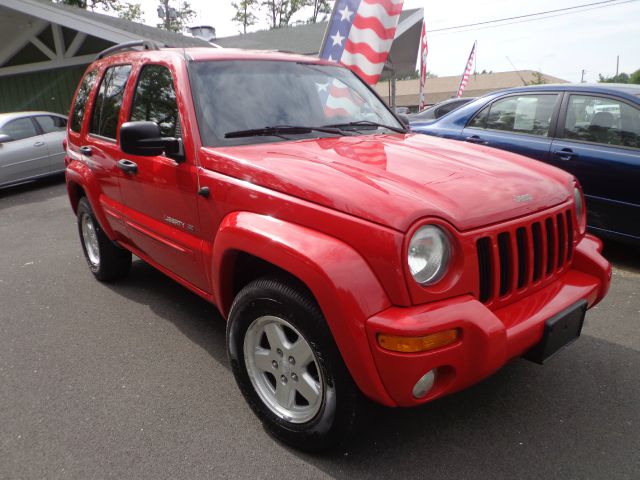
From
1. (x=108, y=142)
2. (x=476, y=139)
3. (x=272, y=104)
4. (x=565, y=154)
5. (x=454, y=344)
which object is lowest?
(x=454, y=344)

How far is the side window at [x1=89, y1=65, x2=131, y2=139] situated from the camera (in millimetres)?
3643

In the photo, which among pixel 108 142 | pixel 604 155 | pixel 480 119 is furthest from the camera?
pixel 480 119

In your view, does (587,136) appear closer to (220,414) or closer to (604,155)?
(604,155)

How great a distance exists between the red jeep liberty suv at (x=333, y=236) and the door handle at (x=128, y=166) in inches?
1.0

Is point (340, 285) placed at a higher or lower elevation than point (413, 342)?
higher

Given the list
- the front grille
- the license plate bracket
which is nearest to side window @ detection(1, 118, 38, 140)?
the front grille

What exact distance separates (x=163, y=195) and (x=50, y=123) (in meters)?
8.81

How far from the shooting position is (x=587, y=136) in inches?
188

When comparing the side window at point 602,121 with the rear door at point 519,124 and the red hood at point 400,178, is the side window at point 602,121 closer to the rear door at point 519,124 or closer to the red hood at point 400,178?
the rear door at point 519,124

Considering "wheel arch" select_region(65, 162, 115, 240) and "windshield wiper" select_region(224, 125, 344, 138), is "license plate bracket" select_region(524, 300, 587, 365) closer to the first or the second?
"windshield wiper" select_region(224, 125, 344, 138)

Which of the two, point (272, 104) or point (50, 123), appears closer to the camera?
point (272, 104)

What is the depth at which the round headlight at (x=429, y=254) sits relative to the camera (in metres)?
1.93

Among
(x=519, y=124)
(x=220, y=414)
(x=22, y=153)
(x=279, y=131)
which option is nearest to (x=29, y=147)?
(x=22, y=153)

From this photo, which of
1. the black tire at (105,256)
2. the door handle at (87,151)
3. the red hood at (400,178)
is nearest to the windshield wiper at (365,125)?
the red hood at (400,178)
